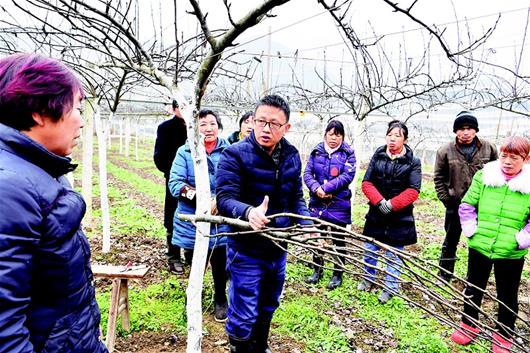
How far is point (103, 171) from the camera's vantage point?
180 inches

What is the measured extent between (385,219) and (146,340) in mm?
2645

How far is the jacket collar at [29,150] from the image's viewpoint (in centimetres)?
99

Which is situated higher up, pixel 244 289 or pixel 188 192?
pixel 188 192

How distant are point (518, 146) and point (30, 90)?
320 cm

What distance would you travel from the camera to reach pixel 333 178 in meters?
4.11

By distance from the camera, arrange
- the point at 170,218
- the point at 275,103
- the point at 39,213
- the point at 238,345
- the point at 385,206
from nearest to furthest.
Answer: the point at 39,213, the point at 275,103, the point at 238,345, the point at 385,206, the point at 170,218

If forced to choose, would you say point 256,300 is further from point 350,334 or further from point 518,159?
point 518,159

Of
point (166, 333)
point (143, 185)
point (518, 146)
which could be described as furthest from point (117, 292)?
point (143, 185)

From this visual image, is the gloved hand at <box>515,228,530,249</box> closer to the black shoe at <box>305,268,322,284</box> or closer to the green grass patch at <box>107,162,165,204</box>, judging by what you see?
the black shoe at <box>305,268,322,284</box>

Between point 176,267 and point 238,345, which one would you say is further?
point 176,267

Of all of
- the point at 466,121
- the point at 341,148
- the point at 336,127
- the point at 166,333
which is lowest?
the point at 166,333

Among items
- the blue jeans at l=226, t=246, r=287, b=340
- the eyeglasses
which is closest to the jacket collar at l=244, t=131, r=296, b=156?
the eyeglasses

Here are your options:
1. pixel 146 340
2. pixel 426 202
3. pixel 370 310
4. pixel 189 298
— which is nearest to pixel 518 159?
pixel 370 310

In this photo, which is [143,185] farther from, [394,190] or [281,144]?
[281,144]
